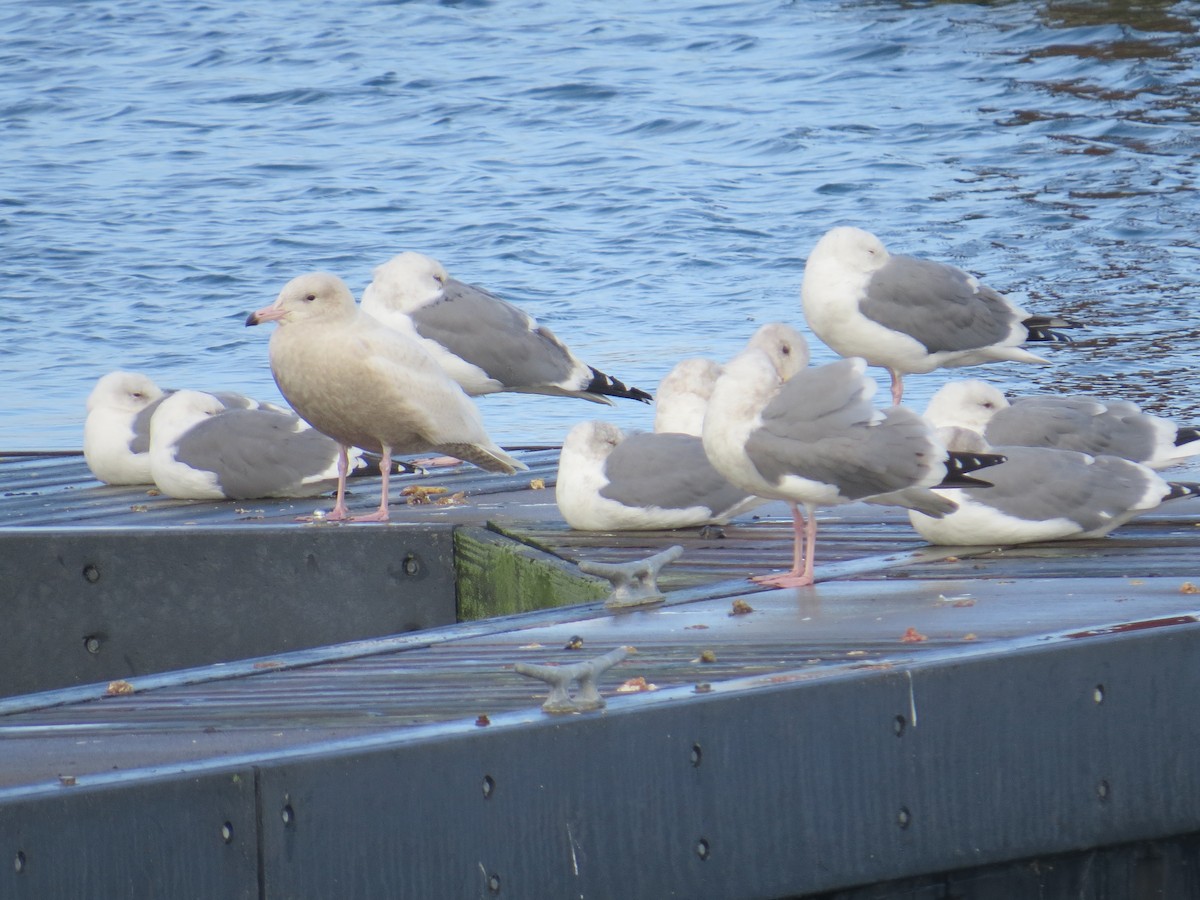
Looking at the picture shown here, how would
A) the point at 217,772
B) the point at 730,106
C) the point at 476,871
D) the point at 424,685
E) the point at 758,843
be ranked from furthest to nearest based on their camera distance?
the point at 730,106 → the point at 424,685 → the point at 758,843 → the point at 476,871 → the point at 217,772

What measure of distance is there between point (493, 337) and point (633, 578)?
10.5 feet

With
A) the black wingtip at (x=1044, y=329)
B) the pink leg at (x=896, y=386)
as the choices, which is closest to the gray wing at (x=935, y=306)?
the black wingtip at (x=1044, y=329)

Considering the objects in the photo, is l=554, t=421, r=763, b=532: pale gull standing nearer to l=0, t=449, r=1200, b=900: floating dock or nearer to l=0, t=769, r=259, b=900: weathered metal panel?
l=0, t=449, r=1200, b=900: floating dock

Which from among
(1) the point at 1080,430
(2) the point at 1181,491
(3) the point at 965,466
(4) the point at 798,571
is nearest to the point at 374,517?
(4) the point at 798,571

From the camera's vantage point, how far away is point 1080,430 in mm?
6016

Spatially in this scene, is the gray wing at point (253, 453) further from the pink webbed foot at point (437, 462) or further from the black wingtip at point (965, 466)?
the black wingtip at point (965, 466)

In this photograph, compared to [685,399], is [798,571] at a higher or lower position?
lower

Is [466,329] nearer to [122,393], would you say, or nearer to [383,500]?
[122,393]

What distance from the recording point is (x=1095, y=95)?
20531 mm

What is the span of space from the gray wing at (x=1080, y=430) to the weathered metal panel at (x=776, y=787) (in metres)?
2.00

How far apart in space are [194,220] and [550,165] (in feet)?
12.3

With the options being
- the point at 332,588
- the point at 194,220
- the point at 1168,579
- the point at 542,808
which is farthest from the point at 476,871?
the point at 194,220

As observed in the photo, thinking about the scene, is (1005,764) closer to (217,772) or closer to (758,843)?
(758,843)

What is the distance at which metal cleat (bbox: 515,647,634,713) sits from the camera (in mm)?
3635
